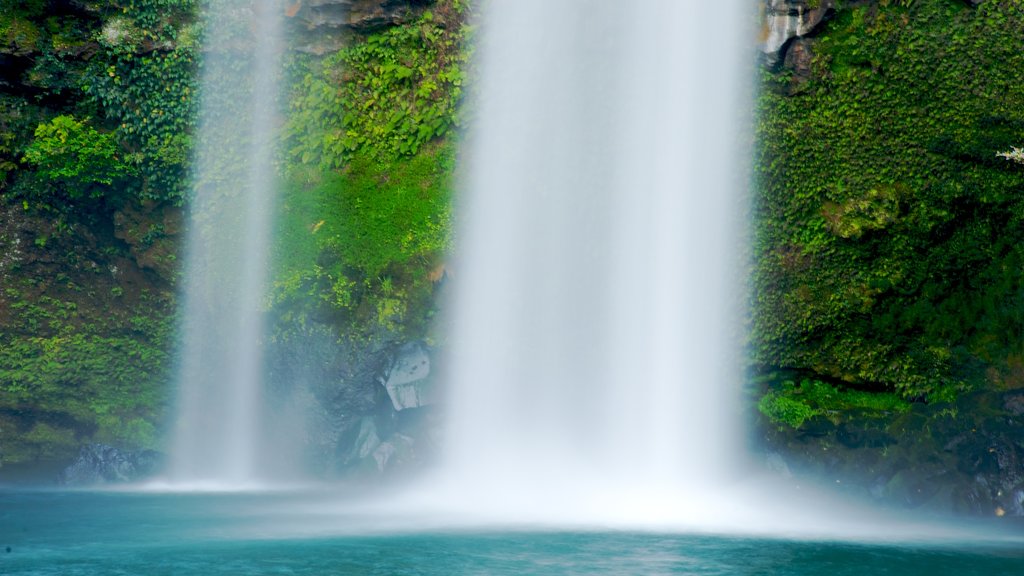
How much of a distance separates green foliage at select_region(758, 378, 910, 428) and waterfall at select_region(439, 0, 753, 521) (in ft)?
2.37

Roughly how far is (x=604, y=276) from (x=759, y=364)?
252 centimetres

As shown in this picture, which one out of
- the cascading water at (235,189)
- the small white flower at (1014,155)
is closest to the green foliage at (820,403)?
the small white flower at (1014,155)

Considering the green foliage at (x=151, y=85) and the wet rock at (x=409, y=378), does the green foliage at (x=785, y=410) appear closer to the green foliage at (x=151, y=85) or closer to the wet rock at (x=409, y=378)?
the wet rock at (x=409, y=378)

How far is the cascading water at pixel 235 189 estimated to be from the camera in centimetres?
1617

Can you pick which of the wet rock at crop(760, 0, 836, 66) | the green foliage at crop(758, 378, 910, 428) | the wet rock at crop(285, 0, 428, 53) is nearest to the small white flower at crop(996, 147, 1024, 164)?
the wet rock at crop(760, 0, 836, 66)

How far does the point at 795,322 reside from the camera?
46.6 feet

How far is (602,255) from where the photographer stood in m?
14.5

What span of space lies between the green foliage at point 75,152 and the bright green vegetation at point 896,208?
10.0 metres

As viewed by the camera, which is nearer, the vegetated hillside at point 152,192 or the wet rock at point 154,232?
the vegetated hillside at point 152,192

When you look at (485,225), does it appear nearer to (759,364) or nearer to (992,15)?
(759,364)

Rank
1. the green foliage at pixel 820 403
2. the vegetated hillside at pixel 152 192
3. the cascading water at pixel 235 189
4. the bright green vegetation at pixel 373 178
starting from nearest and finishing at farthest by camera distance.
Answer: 1. the green foliage at pixel 820 403
2. the bright green vegetation at pixel 373 178
3. the vegetated hillside at pixel 152 192
4. the cascading water at pixel 235 189

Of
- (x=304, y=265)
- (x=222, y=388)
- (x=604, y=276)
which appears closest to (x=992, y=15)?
(x=604, y=276)

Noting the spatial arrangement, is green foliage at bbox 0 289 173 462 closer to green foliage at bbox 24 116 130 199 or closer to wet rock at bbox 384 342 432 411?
green foliage at bbox 24 116 130 199

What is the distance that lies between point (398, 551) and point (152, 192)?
978cm
